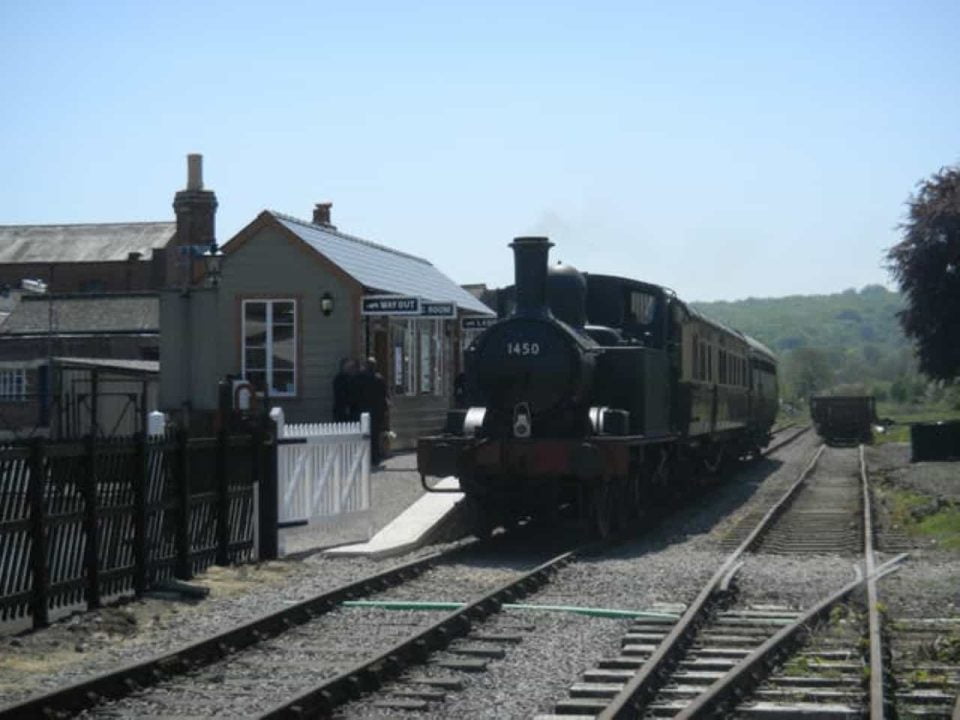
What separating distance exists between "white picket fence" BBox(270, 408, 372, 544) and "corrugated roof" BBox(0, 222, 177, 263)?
50.0m

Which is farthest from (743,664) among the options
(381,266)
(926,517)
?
(381,266)

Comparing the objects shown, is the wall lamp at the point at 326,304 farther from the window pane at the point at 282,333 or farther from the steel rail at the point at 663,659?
the steel rail at the point at 663,659

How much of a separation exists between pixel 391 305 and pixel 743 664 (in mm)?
15313

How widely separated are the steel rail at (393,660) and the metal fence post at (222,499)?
9.49ft

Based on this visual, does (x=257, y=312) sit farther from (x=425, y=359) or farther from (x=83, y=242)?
(x=83, y=242)

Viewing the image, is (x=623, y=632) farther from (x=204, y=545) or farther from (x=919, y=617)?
(x=204, y=545)

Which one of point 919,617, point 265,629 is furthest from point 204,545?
point 919,617

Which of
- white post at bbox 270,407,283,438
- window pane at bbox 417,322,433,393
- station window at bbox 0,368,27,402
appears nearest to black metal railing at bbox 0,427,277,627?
white post at bbox 270,407,283,438

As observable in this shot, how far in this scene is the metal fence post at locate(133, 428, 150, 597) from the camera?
11945mm

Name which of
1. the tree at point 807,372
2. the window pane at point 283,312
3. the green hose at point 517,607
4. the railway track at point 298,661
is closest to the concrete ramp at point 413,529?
the railway track at point 298,661

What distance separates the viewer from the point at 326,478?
638 inches

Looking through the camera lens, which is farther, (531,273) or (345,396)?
(345,396)

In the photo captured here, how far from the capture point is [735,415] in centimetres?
2797

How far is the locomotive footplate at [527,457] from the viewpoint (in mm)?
15781
